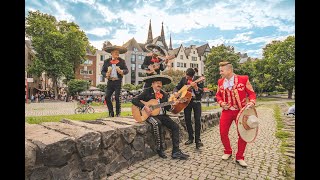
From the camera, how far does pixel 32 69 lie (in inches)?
1375

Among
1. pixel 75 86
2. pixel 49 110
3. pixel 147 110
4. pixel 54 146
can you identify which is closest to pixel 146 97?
pixel 147 110

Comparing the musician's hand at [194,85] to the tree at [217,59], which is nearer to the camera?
the musician's hand at [194,85]

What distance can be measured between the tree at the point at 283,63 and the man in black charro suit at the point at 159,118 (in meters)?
41.0

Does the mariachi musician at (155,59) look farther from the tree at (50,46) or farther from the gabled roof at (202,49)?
the gabled roof at (202,49)

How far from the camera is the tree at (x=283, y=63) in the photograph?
4016cm

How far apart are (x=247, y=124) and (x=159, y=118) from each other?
1.90 metres

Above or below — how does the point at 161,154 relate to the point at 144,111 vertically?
below

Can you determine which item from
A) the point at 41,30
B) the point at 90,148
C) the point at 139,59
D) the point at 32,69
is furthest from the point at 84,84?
the point at 90,148

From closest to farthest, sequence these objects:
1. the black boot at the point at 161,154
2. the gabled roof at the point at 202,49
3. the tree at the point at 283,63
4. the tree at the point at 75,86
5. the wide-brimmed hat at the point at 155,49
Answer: the black boot at the point at 161,154, the wide-brimmed hat at the point at 155,49, the tree at the point at 75,86, the tree at the point at 283,63, the gabled roof at the point at 202,49

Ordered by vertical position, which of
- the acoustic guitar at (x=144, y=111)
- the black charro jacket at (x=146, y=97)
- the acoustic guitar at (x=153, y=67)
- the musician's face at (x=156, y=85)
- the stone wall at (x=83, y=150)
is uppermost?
the acoustic guitar at (x=153, y=67)

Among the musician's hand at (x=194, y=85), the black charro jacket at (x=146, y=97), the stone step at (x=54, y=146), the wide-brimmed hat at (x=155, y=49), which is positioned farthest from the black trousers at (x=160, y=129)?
the wide-brimmed hat at (x=155, y=49)

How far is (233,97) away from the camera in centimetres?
465

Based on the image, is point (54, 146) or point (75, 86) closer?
point (54, 146)

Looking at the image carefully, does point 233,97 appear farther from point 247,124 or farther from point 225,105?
point 247,124
